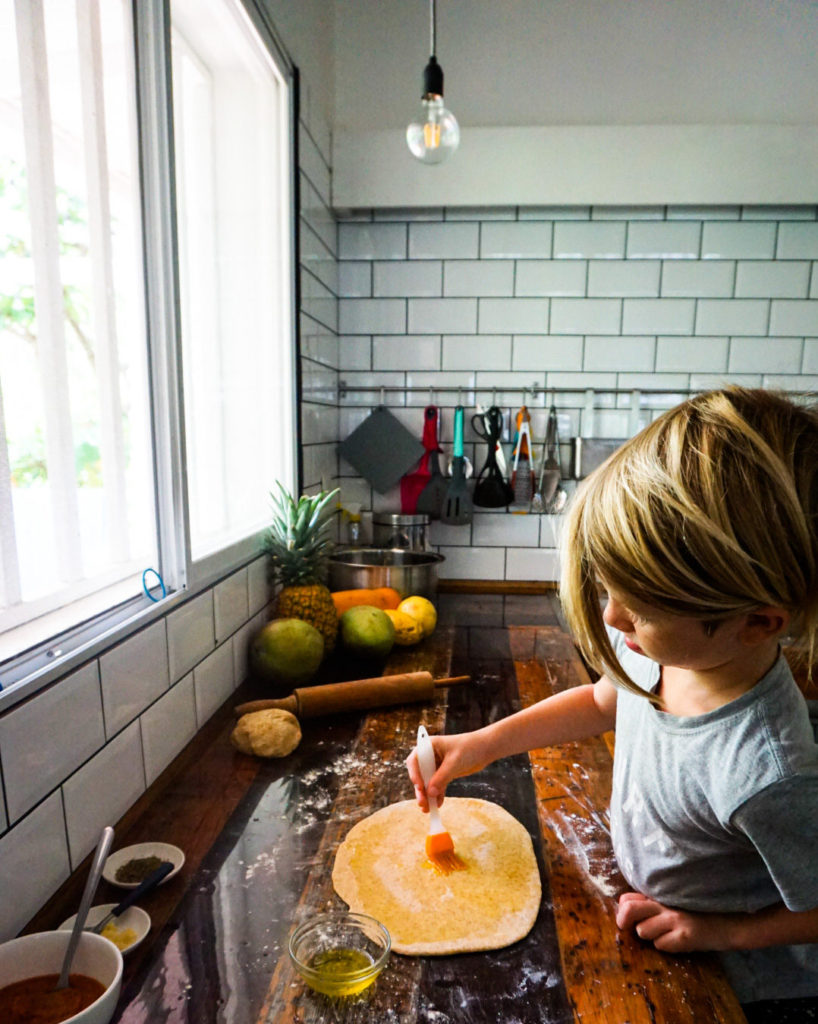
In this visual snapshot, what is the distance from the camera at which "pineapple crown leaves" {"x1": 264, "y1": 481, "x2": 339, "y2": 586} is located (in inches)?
47.9

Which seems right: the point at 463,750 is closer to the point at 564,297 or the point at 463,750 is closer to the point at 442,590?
the point at 442,590

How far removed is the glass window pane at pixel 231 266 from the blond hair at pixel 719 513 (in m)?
0.69

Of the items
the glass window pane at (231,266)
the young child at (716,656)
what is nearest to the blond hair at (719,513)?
the young child at (716,656)

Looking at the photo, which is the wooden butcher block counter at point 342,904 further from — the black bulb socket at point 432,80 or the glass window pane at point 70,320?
the black bulb socket at point 432,80

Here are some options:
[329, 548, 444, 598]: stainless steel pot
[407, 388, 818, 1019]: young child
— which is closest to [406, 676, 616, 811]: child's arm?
[407, 388, 818, 1019]: young child

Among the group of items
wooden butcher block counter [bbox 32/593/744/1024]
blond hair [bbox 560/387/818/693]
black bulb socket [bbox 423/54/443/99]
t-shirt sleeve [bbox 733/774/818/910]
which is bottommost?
wooden butcher block counter [bbox 32/593/744/1024]

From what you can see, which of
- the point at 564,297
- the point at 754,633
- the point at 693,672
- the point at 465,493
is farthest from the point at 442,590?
the point at 754,633

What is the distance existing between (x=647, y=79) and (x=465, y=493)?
3.69ft

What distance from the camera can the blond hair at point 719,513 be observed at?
0.46m

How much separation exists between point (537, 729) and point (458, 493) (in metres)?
1.00

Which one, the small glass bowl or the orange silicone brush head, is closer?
the small glass bowl

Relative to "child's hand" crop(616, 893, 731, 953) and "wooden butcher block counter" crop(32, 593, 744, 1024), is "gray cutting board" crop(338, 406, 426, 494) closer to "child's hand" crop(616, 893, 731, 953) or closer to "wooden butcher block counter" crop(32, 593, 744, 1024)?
"wooden butcher block counter" crop(32, 593, 744, 1024)

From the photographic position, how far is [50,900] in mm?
602

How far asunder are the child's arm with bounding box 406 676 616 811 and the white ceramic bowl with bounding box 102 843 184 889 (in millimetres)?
255
